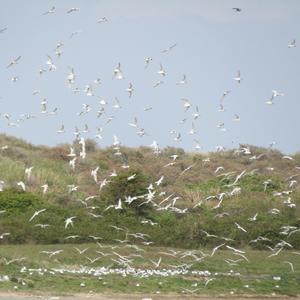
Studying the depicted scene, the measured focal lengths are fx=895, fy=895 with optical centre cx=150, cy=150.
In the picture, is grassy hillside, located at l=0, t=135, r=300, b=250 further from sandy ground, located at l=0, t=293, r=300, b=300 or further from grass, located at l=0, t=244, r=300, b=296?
sandy ground, located at l=0, t=293, r=300, b=300

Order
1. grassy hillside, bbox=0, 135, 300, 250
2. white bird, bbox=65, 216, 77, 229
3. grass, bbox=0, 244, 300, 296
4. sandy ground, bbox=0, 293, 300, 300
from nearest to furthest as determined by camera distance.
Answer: sandy ground, bbox=0, 293, 300, 300 → grass, bbox=0, 244, 300, 296 → white bird, bbox=65, 216, 77, 229 → grassy hillside, bbox=0, 135, 300, 250

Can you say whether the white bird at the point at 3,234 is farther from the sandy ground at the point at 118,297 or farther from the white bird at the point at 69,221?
the sandy ground at the point at 118,297

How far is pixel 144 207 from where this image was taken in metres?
41.9

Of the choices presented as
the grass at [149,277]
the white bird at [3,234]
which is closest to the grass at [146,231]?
the grass at [149,277]

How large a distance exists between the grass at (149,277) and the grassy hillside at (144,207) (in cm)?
208

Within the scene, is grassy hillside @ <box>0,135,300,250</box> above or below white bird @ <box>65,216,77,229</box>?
below

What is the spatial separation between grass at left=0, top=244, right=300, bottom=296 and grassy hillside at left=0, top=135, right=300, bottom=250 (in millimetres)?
2079

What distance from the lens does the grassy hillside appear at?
37.4 metres

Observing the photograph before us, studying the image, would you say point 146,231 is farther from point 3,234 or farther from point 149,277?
point 149,277

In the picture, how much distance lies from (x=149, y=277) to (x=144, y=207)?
43.7ft

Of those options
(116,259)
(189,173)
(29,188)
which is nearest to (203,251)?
(116,259)

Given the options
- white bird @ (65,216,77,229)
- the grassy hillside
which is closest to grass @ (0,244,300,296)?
white bird @ (65,216,77,229)

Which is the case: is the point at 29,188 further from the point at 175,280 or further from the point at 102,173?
the point at 175,280

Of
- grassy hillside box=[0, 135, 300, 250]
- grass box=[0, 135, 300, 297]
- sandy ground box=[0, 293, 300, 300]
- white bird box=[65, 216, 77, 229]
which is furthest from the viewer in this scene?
grassy hillside box=[0, 135, 300, 250]
